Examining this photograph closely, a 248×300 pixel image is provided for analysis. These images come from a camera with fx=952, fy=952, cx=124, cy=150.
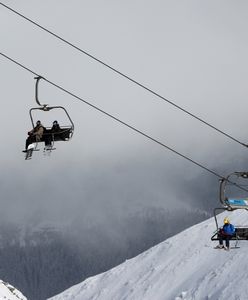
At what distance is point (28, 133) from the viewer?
41.6 meters

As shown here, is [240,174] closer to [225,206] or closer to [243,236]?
[225,206]

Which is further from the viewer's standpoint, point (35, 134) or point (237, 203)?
point (237, 203)

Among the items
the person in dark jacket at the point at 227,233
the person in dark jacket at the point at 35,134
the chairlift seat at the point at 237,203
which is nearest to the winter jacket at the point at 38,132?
the person in dark jacket at the point at 35,134

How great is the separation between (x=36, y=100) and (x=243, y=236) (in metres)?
17.9

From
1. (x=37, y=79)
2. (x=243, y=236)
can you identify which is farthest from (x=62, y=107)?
(x=243, y=236)

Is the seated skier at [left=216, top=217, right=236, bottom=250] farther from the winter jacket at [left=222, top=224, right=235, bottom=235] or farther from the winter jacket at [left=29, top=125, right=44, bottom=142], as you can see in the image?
the winter jacket at [left=29, top=125, right=44, bottom=142]

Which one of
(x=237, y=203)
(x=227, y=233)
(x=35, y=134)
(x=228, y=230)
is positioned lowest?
(x=237, y=203)

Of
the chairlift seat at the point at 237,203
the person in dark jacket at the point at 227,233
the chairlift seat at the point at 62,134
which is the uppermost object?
the chairlift seat at the point at 62,134

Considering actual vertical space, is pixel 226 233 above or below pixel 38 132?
below

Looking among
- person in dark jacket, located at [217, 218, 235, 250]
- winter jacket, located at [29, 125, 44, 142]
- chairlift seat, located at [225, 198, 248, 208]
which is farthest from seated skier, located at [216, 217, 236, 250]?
winter jacket, located at [29, 125, 44, 142]

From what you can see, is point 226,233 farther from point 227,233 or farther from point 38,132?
point 38,132

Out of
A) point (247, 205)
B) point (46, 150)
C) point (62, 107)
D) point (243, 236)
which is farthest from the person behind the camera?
point (243, 236)

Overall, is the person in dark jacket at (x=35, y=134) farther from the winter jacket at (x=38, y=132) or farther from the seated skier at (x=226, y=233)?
the seated skier at (x=226, y=233)

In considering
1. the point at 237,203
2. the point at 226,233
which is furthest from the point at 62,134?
the point at 226,233
